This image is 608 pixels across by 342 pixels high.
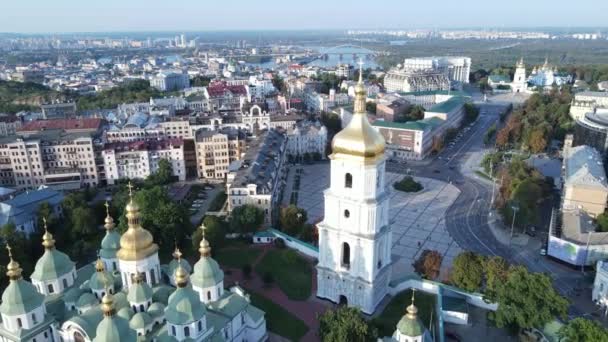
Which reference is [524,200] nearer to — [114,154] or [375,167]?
[375,167]

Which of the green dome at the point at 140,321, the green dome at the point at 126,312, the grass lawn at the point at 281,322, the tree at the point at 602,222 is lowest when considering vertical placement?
the grass lawn at the point at 281,322

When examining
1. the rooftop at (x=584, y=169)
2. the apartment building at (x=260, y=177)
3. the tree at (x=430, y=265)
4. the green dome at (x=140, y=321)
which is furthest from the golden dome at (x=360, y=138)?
the rooftop at (x=584, y=169)

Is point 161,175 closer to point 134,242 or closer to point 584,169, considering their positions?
point 134,242

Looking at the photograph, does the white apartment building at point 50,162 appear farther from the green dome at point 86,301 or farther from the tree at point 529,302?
the tree at point 529,302

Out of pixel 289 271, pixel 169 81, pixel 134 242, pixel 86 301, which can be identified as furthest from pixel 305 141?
pixel 169 81

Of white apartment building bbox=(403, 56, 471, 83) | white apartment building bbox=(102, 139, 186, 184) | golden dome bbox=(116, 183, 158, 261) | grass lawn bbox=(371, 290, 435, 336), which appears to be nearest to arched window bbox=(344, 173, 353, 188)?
grass lawn bbox=(371, 290, 435, 336)

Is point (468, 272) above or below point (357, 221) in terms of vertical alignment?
below
